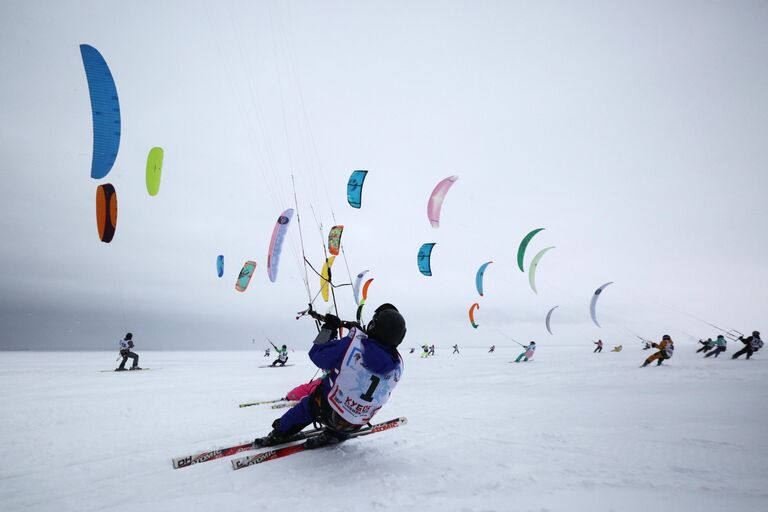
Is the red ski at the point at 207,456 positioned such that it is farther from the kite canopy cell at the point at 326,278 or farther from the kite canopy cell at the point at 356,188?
the kite canopy cell at the point at 356,188

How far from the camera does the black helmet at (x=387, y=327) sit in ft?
11.5

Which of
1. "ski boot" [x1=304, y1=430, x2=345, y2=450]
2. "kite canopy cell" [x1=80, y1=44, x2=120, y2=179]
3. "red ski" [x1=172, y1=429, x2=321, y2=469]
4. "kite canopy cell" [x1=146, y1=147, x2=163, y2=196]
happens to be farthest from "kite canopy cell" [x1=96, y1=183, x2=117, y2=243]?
"ski boot" [x1=304, y1=430, x2=345, y2=450]

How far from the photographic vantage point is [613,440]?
14.6ft

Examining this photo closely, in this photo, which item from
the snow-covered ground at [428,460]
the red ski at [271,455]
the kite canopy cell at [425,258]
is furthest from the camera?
the kite canopy cell at [425,258]

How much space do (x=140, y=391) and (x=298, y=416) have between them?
27.5 feet

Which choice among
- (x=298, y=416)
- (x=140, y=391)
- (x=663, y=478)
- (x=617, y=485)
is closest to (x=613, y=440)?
(x=663, y=478)

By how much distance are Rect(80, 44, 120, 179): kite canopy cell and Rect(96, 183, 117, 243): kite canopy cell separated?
1.41 metres

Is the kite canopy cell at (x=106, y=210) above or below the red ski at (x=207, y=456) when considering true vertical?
above

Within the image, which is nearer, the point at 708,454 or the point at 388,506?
the point at 388,506

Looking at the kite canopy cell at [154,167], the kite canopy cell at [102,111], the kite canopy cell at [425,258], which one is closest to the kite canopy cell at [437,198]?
the kite canopy cell at [425,258]

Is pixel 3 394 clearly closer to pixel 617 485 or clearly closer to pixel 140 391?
pixel 140 391

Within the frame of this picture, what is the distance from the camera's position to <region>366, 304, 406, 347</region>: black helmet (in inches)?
138

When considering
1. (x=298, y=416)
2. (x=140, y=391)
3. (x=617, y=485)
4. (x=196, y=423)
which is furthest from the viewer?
(x=140, y=391)

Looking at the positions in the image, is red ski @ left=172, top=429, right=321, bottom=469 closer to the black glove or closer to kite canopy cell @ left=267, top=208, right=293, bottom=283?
the black glove
